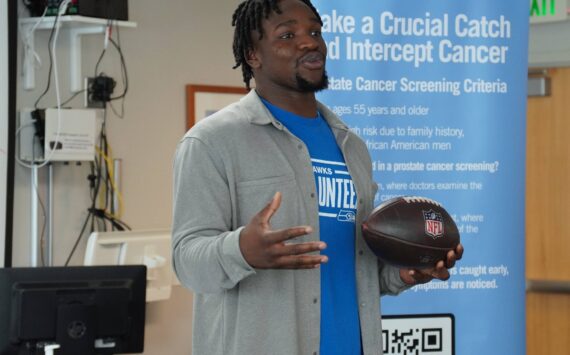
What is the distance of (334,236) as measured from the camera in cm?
207

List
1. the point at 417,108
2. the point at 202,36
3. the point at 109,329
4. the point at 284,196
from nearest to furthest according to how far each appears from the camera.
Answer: the point at 284,196
the point at 109,329
the point at 417,108
the point at 202,36

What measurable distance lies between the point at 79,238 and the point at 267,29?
2267 millimetres

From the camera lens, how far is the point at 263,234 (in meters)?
1.71

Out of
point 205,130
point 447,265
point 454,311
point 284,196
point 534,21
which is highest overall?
point 534,21

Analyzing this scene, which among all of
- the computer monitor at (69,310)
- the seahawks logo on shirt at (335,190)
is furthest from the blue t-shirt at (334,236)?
the computer monitor at (69,310)

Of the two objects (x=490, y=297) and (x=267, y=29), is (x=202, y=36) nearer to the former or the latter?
(x=490, y=297)

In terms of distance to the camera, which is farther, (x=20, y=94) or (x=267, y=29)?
(x=20, y=94)

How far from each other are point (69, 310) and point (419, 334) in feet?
3.68

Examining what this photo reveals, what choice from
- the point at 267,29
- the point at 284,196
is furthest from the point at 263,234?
the point at 267,29

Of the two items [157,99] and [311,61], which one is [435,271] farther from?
[157,99]

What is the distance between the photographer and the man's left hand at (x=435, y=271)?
2129mm

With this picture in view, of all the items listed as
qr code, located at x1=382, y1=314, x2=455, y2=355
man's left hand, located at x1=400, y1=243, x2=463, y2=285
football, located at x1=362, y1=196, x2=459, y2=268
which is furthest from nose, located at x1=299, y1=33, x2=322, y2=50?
qr code, located at x1=382, y1=314, x2=455, y2=355

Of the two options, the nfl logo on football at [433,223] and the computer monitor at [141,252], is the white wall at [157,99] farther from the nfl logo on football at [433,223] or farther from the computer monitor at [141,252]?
the nfl logo on football at [433,223]

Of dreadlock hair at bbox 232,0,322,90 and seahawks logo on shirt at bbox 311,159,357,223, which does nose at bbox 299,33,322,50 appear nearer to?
dreadlock hair at bbox 232,0,322,90
